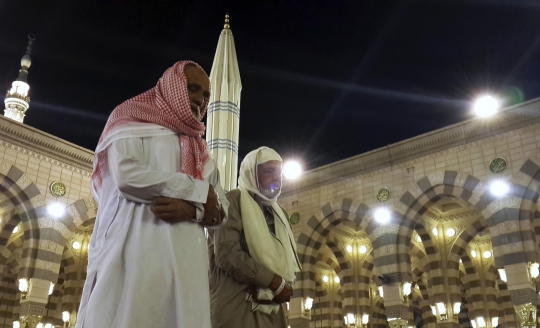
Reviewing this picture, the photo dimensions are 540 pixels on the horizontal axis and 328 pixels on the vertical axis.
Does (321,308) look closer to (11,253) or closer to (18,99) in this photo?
(11,253)

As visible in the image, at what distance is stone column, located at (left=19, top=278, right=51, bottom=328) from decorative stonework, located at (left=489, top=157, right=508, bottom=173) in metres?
9.09

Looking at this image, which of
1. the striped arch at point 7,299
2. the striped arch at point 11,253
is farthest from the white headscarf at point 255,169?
the striped arch at point 7,299

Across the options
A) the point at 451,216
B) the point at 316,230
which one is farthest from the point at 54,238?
the point at 451,216

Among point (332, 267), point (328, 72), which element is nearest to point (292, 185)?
point (328, 72)

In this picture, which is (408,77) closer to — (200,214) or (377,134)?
(377,134)

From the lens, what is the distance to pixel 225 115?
23.6ft

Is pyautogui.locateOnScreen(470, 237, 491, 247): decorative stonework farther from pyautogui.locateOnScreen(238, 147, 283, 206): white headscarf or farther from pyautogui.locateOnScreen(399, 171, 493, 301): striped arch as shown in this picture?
pyautogui.locateOnScreen(238, 147, 283, 206): white headscarf

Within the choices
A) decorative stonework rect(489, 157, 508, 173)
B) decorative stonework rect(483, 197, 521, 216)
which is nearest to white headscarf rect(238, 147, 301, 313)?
decorative stonework rect(483, 197, 521, 216)

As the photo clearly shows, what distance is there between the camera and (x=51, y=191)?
10.5 m

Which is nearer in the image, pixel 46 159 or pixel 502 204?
pixel 502 204

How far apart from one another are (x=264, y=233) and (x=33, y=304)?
8758mm

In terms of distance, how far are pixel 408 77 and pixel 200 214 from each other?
37.9 feet

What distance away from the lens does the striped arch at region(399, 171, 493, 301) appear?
31.8 ft

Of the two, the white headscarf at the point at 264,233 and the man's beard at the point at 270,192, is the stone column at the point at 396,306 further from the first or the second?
the man's beard at the point at 270,192
